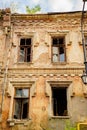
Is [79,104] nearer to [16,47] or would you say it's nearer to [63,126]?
[63,126]

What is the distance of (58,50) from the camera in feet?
46.3

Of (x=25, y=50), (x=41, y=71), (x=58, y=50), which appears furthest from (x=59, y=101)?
(x=25, y=50)

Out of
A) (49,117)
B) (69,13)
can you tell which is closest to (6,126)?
(49,117)

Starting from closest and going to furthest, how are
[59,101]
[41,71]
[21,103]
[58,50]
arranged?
[21,103], [59,101], [41,71], [58,50]

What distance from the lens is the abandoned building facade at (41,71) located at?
11.8 meters

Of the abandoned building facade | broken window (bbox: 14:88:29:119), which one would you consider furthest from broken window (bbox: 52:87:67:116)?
broken window (bbox: 14:88:29:119)

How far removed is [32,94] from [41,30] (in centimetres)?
438

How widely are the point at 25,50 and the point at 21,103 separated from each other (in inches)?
134

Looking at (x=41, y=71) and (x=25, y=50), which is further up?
(x=25, y=50)

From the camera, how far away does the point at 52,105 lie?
483 inches

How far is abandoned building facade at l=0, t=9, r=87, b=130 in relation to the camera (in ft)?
38.9

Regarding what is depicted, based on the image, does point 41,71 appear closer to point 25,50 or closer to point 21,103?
point 25,50

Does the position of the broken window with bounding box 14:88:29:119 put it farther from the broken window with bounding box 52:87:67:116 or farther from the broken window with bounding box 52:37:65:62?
the broken window with bounding box 52:37:65:62

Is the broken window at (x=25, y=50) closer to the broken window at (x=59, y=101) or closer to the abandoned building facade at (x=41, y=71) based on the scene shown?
the abandoned building facade at (x=41, y=71)
